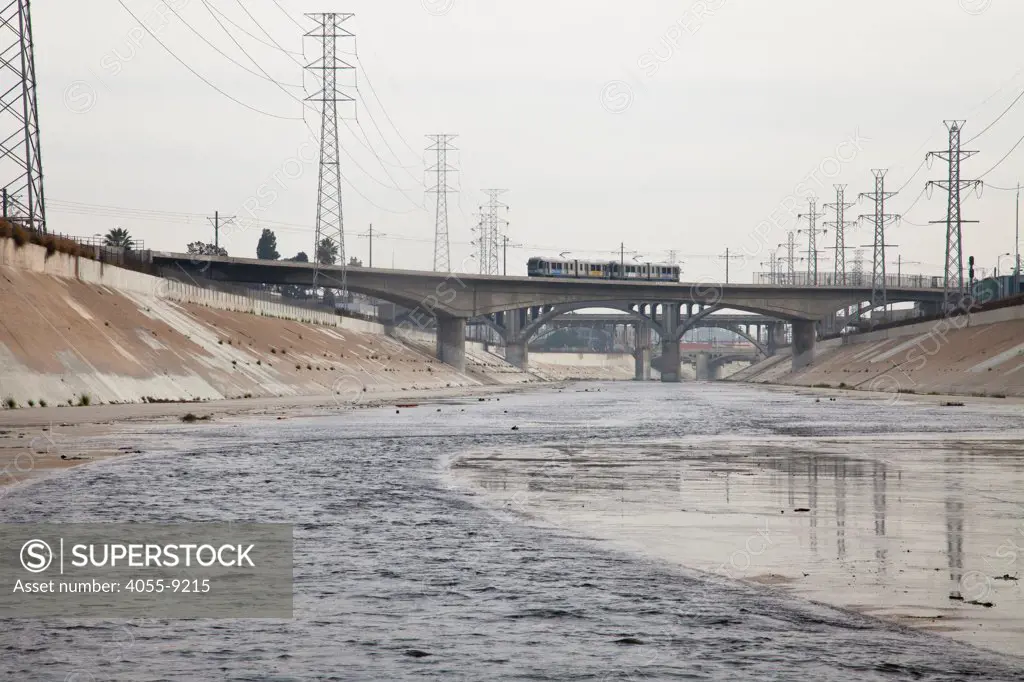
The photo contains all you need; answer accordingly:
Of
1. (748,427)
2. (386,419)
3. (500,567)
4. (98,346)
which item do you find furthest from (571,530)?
(98,346)

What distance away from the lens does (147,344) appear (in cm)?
6169

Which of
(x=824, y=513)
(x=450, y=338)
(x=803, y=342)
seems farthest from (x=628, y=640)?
(x=803, y=342)

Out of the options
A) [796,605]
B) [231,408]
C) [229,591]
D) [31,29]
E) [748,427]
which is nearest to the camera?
[796,605]

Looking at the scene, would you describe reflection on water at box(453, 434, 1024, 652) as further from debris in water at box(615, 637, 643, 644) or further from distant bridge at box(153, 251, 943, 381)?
distant bridge at box(153, 251, 943, 381)

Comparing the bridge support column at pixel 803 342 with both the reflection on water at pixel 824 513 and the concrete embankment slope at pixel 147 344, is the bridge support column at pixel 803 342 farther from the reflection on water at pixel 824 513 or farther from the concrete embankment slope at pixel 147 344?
the reflection on water at pixel 824 513

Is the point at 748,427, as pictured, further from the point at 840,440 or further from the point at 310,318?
the point at 310,318

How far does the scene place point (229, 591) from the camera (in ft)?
35.3

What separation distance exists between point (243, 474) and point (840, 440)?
693 inches

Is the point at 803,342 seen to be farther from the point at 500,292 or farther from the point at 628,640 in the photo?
the point at 628,640

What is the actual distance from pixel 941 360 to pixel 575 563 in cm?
8990

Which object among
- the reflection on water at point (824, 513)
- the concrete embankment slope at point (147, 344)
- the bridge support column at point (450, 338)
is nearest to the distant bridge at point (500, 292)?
the bridge support column at point (450, 338)

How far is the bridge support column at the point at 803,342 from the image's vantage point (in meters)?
168

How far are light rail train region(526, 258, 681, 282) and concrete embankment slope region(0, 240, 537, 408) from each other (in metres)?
50.8

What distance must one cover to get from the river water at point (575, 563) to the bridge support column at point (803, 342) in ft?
468
